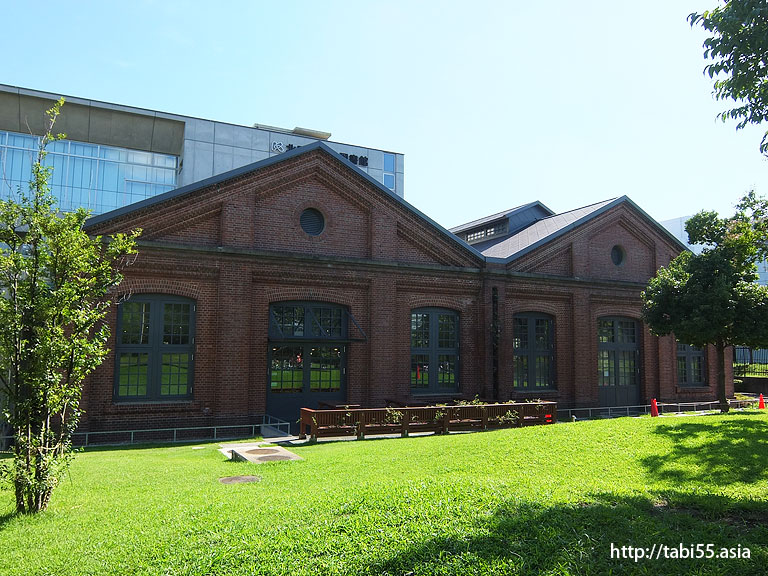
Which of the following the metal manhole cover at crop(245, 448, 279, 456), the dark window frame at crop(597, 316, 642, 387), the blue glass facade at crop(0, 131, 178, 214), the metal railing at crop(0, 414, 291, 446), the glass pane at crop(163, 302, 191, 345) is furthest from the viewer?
the blue glass facade at crop(0, 131, 178, 214)

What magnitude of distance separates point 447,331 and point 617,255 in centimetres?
984

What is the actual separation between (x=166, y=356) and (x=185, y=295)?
1.87 m

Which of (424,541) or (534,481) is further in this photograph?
(534,481)

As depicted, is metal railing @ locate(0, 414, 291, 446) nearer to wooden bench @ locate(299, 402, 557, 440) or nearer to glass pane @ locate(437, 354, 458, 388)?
wooden bench @ locate(299, 402, 557, 440)

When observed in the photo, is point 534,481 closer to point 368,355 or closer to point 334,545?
point 334,545

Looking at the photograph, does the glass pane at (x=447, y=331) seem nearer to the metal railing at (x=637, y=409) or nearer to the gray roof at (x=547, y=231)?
the gray roof at (x=547, y=231)

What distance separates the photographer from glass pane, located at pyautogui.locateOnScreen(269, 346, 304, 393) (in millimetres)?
18594

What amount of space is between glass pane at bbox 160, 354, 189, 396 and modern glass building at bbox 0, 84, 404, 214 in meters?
35.7

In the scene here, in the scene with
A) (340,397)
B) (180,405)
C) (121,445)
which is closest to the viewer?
(121,445)

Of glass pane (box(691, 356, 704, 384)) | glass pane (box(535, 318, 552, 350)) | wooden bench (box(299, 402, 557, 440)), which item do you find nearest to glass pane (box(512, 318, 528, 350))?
glass pane (box(535, 318, 552, 350))

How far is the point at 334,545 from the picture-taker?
6219 millimetres

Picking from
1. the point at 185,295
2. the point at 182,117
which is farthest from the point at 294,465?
the point at 182,117

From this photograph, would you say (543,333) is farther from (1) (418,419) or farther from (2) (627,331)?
(1) (418,419)

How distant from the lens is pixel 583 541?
593cm
